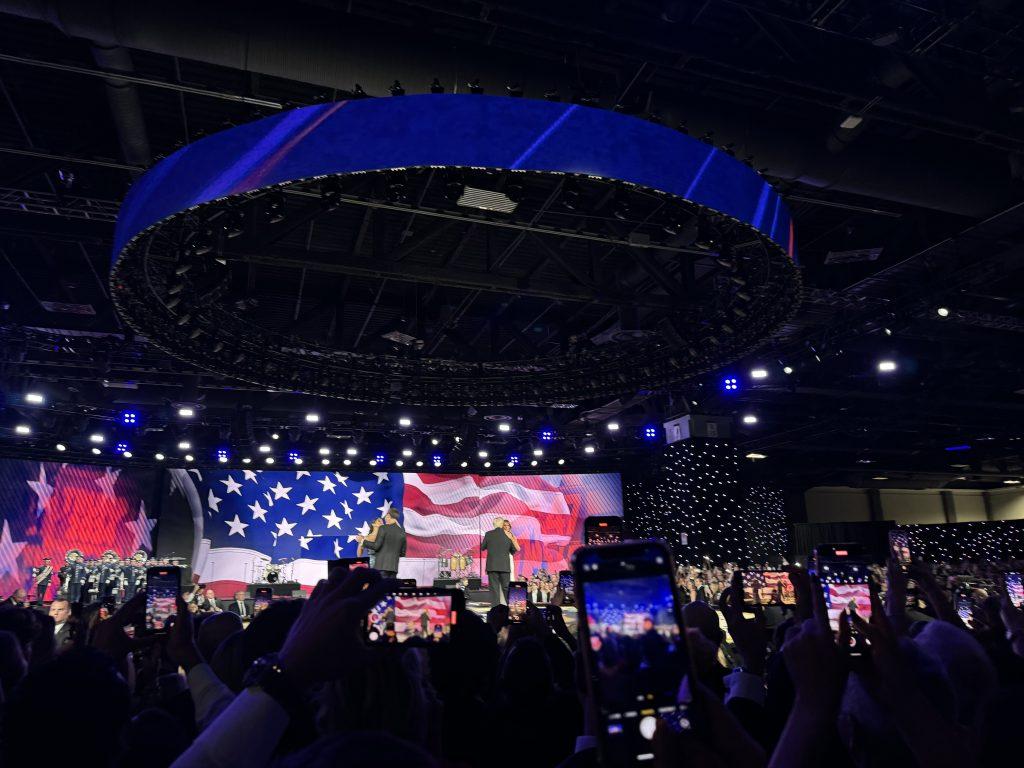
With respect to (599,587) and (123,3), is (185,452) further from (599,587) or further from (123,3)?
(599,587)

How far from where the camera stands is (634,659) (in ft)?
4.61

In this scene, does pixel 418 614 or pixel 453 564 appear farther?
pixel 453 564

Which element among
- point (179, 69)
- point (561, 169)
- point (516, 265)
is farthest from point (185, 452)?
point (561, 169)

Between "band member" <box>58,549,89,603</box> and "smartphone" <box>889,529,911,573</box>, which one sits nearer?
"band member" <box>58,549,89,603</box>

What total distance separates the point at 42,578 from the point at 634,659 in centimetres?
1934

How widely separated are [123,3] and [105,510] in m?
17.3

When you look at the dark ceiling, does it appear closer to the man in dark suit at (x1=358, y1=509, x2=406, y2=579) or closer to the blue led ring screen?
the blue led ring screen

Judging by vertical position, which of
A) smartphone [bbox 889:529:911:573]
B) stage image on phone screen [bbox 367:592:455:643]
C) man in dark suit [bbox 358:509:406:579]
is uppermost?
man in dark suit [bbox 358:509:406:579]

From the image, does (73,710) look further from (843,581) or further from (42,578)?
(42,578)

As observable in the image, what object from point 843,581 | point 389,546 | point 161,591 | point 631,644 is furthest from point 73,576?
point 631,644

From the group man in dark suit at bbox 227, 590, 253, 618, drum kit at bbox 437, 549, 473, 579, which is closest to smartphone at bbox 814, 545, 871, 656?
man in dark suit at bbox 227, 590, 253, 618

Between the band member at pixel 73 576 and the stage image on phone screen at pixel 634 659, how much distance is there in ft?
60.6

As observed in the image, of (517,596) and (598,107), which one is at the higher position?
(598,107)

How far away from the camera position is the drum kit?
1969 centimetres
